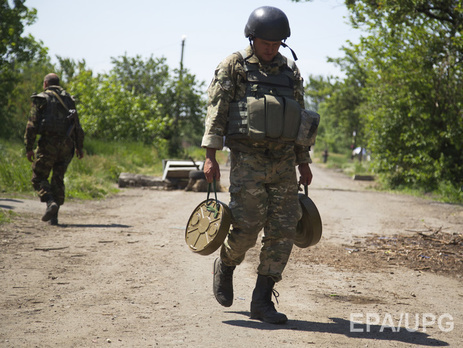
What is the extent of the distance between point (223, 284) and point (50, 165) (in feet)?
15.7

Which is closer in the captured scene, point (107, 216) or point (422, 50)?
point (107, 216)

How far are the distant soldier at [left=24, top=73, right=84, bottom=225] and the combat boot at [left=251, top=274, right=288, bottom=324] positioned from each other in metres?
4.69

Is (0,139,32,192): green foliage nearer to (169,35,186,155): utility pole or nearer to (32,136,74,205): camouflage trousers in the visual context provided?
(32,136,74,205): camouflage trousers

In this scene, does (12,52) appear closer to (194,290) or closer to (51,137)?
(51,137)

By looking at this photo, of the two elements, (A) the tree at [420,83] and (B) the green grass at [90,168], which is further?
(A) the tree at [420,83]

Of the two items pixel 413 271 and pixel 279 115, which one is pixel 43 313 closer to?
pixel 279 115

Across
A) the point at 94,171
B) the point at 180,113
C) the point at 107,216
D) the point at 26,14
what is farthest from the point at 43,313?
the point at 180,113

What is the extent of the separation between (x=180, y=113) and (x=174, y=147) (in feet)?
11.9

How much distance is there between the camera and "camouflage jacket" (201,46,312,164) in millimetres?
4039

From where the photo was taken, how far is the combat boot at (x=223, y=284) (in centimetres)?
413

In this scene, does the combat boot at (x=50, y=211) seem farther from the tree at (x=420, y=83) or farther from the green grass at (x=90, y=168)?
the tree at (x=420, y=83)

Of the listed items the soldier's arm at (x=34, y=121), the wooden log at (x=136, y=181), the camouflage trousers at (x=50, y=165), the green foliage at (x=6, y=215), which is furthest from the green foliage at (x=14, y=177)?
the wooden log at (x=136, y=181)

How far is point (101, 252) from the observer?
6.29m

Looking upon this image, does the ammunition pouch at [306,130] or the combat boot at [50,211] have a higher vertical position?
the ammunition pouch at [306,130]
